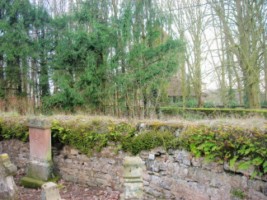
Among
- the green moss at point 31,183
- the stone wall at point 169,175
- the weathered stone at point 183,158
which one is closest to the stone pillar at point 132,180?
the stone wall at point 169,175

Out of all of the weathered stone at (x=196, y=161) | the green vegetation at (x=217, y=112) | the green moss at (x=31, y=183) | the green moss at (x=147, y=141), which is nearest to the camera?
the weathered stone at (x=196, y=161)

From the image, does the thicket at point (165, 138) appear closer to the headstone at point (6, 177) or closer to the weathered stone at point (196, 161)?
the weathered stone at point (196, 161)

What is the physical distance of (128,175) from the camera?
1.55 metres

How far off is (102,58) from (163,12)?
354 cm

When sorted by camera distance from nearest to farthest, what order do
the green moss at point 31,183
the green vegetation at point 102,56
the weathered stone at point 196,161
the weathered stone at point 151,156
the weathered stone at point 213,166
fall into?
the weathered stone at point 213,166 → the weathered stone at point 196,161 → the weathered stone at point 151,156 → the green moss at point 31,183 → the green vegetation at point 102,56

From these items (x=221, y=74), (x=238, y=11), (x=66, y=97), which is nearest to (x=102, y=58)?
(x=66, y=97)

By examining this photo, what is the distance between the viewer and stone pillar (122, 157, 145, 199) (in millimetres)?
1508

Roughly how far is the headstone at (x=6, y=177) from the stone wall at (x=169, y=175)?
5.21ft

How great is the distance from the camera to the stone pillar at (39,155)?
16.4 ft

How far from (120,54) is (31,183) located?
6707 millimetres

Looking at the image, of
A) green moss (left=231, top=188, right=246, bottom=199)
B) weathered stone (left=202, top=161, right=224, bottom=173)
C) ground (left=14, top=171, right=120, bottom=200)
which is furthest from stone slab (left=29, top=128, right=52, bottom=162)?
green moss (left=231, top=188, right=246, bottom=199)

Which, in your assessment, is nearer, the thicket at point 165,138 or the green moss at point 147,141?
the thicket at point 165,138

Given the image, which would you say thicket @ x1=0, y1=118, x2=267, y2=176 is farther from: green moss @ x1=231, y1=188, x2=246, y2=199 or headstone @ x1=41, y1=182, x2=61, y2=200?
headstone @ x1=41, y1=182, x2=61, y2=200

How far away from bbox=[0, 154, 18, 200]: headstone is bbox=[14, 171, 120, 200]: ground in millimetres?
1022
